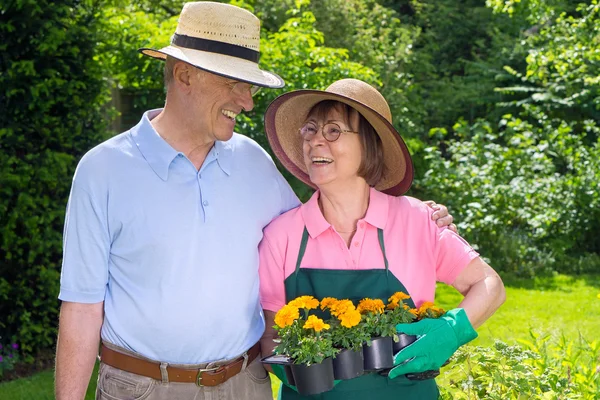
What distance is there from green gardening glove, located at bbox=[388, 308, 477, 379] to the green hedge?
3.24 m

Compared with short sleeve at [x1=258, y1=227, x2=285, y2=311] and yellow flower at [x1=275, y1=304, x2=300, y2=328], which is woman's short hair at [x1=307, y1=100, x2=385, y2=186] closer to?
short sleeve at [x1=258, y1=227, x2=285, y2=311]

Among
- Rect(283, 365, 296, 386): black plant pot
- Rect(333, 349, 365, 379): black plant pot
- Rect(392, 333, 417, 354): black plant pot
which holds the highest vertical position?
Rect(392, 333, 417, 354): black plant pot

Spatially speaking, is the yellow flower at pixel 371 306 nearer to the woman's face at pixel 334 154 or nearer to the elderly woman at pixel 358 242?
the elderly woman at pixel 358 242

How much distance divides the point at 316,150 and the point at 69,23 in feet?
10.3

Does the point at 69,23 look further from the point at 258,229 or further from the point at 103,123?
the point at 258,229

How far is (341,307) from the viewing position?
2379 mm

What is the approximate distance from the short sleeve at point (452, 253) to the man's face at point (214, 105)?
74cm

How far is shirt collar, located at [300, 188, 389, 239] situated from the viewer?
2.61m

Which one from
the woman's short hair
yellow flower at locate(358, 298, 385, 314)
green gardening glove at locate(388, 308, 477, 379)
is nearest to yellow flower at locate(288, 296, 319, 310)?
yellow flower at locate(358, 298, 385, 314)

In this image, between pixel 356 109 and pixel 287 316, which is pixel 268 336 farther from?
pixel 356 109

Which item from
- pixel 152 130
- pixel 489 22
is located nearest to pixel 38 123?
pixel 152 130

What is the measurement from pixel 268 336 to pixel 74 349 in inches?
24.2

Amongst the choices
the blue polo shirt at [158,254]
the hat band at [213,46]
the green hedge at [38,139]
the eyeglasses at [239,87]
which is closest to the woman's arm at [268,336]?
the blue polo shirt at [158,254]

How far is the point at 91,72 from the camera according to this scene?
527cm
